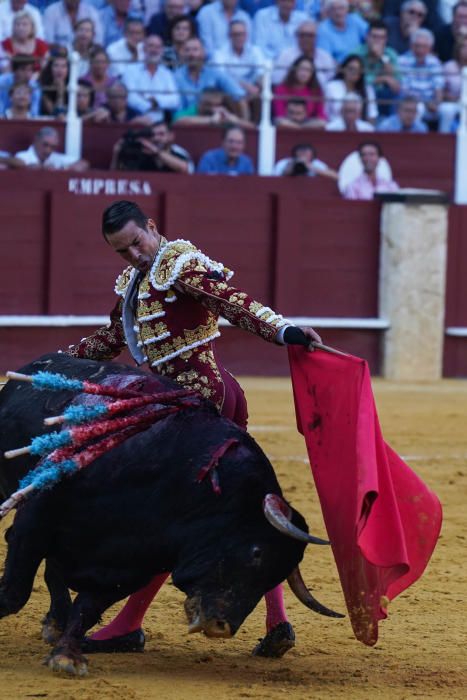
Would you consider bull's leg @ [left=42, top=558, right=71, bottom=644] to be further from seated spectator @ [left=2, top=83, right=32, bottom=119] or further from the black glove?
seated spectator @ [left=2, top=83, right=32, bottom=119]

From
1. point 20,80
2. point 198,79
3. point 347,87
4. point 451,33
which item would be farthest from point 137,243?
point 451,33

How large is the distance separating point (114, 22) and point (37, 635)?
650 centimetres

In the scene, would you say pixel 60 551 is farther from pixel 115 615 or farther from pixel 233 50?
pixel 233 50

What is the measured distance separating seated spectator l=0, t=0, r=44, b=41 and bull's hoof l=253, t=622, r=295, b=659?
6.26 m

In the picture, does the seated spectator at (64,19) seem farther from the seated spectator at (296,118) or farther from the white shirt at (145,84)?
the seated spectator at (296,118)

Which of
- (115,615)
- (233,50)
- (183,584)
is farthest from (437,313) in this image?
(183,584)

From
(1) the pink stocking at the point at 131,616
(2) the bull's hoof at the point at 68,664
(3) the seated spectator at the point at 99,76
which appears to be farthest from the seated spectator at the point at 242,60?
(2) the bull's hoof at the point at 68,664

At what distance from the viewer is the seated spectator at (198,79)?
943 cm

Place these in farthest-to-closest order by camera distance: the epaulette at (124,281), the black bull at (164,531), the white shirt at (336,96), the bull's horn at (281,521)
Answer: the white shirt at (336,96) → the epaulette at (124,281) → the black bull at (164,531) → the bull's horn at (281,521)

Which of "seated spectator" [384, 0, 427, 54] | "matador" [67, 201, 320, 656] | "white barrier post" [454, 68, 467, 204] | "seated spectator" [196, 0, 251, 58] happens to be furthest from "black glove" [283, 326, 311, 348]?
"seated spectator" [384, 0, 427, 54]

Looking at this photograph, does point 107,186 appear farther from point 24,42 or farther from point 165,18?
point 165,18

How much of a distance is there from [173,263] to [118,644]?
0.99 metres

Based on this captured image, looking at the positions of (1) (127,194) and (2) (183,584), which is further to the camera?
(1) (127,194)

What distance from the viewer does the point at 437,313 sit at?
33.6 ft
